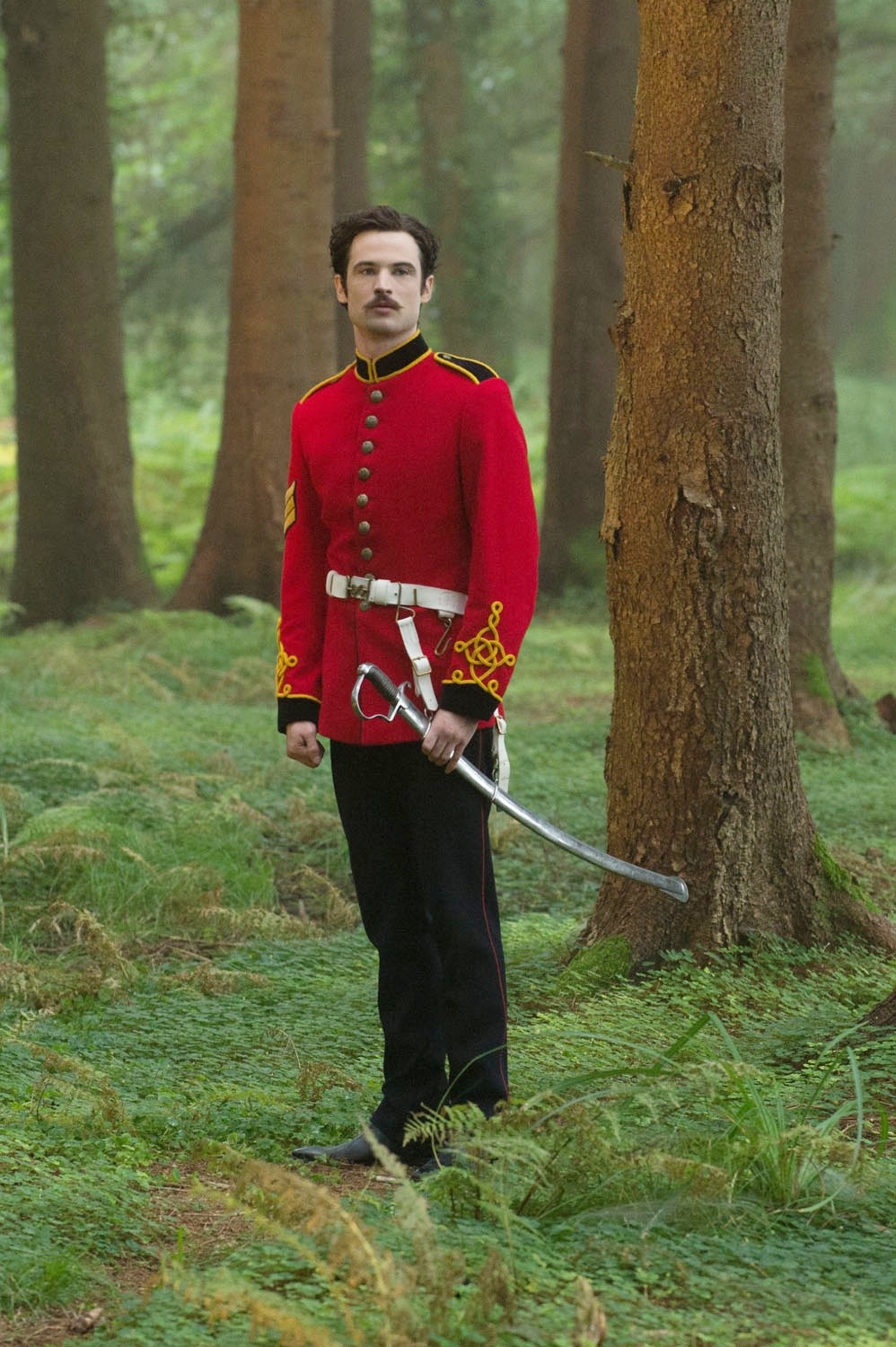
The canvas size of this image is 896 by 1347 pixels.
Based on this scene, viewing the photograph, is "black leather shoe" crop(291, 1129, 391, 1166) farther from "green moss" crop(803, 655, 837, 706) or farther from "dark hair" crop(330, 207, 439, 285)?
"green moss" crop(803, 655, 837, 706)

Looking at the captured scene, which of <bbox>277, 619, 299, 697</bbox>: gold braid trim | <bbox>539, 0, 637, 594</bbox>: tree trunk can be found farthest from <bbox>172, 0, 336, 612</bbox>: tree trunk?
<bbox>277, 619, 299, 697</bbox>: gold braid trim

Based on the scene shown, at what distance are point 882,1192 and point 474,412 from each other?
188cm

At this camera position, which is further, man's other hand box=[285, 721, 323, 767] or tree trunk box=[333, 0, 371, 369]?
tree trunk box=[333, 0, 371, 369]

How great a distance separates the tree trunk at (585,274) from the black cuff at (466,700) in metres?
11.9

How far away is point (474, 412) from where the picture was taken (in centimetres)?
365

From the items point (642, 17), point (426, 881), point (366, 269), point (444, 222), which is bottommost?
point (426, 881)

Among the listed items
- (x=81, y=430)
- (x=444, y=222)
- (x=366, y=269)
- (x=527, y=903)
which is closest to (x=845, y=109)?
(x=444, y=222)

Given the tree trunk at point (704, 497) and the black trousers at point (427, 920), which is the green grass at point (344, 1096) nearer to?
the black trousers at point (427, 920)

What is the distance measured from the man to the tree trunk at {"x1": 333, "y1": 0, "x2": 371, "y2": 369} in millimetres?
13238

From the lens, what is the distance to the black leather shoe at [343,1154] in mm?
3703

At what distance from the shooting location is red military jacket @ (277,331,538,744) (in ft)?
11.7

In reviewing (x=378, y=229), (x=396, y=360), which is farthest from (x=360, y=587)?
(x=378, y=229)

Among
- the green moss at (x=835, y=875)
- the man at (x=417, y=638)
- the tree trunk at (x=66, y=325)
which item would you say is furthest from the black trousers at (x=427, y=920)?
the tree trunk at (x=66, y=325)

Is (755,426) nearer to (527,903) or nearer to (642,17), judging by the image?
(642,17)
